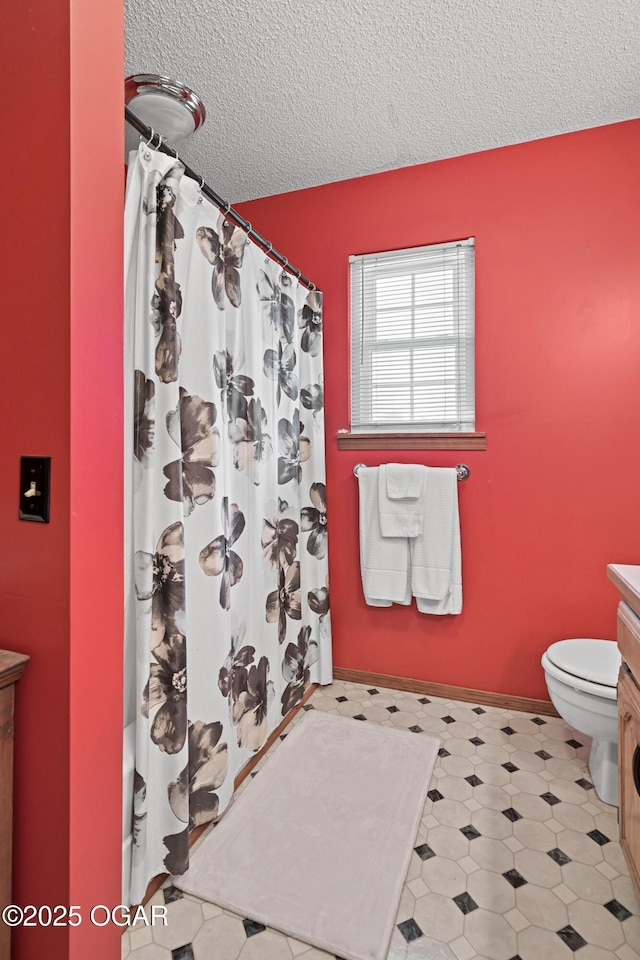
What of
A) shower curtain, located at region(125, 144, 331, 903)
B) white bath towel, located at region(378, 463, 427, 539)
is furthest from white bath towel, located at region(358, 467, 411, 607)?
shower curtain, located at region(125, 144, 331, 903)

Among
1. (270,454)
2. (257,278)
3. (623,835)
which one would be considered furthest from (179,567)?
(623,835)

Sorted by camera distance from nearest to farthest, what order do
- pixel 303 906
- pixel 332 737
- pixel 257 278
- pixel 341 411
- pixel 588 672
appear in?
pixel 303 906
pixel 588 672
pixel 257 278
pixel 332 737
pixel 341 411

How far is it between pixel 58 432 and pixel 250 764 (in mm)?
1508

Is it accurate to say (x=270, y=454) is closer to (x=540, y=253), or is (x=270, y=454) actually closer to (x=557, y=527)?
(x=557, y=527)

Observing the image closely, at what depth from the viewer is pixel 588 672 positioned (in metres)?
1.73

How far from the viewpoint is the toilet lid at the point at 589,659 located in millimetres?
1705

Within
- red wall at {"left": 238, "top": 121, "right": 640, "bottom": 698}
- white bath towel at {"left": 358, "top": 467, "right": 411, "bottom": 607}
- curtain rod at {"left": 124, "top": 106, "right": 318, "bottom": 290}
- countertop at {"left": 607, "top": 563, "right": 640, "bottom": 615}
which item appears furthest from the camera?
white bath towel at {"left": 358, "top": 467, "right": 411, "bottom": 607}

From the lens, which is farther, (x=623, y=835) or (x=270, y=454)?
Answer: (x=270, y=454)

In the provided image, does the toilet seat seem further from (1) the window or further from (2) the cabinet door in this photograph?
(1) the window

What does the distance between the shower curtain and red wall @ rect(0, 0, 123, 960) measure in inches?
12.8

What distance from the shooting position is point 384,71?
1784 mm

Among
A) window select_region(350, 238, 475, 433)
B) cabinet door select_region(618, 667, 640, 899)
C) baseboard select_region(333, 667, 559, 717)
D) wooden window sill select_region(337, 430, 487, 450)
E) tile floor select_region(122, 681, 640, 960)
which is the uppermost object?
window select_region(350, 238, 475, 433)

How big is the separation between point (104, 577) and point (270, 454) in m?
1.08

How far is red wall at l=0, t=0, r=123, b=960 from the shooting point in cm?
93
